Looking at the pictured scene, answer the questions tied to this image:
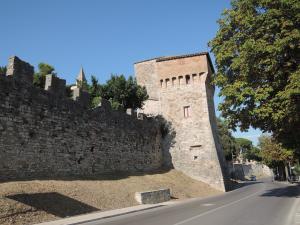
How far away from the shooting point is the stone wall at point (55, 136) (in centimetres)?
1466

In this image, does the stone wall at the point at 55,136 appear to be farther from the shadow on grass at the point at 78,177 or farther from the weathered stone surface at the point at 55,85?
the weathered stone surface at the point at 55,85

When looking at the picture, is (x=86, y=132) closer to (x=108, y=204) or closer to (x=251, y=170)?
(x=108, y=204)

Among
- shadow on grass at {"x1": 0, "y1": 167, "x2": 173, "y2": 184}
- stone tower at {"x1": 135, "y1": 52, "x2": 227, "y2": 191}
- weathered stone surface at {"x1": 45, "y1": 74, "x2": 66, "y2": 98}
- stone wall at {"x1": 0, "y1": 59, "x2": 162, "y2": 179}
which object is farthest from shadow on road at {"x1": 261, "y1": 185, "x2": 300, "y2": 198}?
weathered stone surface at {"x1": 45, "y1": 74, "x2": 66, "y2": 98}

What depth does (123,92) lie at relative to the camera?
3033 cm

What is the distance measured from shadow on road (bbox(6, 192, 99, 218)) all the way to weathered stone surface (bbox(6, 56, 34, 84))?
5669 mm

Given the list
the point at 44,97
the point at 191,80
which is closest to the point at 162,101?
the point at 191,80

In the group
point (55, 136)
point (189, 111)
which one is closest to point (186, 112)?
point (189, 111)

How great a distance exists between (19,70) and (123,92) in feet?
50.1

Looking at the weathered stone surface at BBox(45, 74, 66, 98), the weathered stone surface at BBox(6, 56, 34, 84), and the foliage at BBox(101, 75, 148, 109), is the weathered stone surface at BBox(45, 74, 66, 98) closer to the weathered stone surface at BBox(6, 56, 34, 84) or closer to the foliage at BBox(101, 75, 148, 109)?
the weathered stone surface at BBox(6, 56, 34, 84)

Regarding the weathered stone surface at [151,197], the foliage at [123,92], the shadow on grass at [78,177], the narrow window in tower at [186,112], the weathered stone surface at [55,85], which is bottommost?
the weathered stone surface at [151,197]

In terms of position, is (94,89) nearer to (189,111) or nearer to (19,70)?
(189,111)

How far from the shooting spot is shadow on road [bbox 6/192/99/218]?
482 inches

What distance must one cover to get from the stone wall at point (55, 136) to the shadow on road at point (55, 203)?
6.92 feet

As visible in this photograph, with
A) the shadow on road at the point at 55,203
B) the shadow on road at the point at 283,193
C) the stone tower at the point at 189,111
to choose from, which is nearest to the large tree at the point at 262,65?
the shadow on road at the point at 283,193
